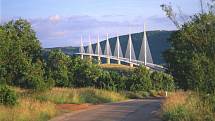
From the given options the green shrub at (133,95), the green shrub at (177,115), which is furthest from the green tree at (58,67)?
the green shrub at (177,115)

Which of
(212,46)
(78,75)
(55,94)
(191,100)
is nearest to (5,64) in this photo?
(55,94)

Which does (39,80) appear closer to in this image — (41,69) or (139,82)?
(41,69)

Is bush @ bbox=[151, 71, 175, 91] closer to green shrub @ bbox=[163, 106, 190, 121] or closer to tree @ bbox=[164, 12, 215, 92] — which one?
green shrub @ bbox=[163, 106, 190, 121]

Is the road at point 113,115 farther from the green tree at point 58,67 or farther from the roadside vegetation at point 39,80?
the green tree at point 58,67

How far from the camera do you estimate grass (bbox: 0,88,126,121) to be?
819 inches

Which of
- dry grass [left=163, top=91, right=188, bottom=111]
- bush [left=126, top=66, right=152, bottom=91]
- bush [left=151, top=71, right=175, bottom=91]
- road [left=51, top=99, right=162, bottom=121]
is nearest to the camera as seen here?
dry grass [left=163, top=91, right=188, bottom=111]

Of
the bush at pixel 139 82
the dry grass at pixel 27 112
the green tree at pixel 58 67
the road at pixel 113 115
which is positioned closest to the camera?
the dry grass at pixel 27 112

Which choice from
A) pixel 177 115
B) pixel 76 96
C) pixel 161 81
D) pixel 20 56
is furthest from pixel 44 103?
pixel 161 81

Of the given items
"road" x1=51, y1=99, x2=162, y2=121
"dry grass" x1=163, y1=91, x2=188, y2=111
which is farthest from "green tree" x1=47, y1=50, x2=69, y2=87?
"dry grass" x1=163, y1=91, x2=188, y2=111

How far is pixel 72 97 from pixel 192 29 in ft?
79.7

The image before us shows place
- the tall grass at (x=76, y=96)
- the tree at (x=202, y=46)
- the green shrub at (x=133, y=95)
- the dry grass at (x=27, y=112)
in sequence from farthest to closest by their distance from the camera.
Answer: the green shrub at (x=133, y=95), the tall grass at (x=76, y=96), the dry grass at (x=27, y=112), the tree at (x=202, y=46)

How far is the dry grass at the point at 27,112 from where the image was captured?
65.7 ft

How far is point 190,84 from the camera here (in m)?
14.9

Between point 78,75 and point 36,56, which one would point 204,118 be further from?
point 78,75
